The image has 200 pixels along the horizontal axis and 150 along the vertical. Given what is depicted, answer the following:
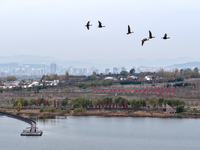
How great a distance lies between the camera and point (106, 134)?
29219 millimetres

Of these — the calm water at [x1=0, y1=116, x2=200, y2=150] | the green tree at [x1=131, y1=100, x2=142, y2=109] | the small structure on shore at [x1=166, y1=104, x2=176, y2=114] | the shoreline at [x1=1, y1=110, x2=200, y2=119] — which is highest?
the green tree at [x1=131, y1=100, x2=142, y2=109]

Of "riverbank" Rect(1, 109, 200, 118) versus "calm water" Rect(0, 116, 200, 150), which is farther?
"riverbank" Rect(1, 109, 200, 118)

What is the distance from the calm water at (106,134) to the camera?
1009 inches

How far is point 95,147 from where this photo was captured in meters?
25.3

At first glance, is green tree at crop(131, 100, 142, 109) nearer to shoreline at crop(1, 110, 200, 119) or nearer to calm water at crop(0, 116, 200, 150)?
shoreline at crop(1, 110, 200, 119)

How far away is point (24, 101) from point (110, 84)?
1912 cm

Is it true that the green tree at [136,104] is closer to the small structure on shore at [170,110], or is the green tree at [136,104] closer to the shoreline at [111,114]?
the shoreline at [111,114]

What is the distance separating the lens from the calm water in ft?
84.1

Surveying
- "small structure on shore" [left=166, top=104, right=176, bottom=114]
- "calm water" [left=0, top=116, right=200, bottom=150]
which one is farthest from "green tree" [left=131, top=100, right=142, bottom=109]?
"calm water" [left=0, top=116, right=200, bottom=150]

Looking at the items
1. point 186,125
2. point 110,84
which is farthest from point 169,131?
point 110,84

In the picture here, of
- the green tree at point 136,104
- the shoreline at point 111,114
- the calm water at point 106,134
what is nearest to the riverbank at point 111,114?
the shoreline at point 111,114

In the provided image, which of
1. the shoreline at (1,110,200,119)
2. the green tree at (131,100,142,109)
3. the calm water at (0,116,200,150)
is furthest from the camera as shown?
the green tree at (131,100,142,109)

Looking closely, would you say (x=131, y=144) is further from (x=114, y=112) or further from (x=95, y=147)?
(x=114, y=112)

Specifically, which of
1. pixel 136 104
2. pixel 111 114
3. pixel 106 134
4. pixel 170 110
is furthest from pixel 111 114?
pixel 106 134
